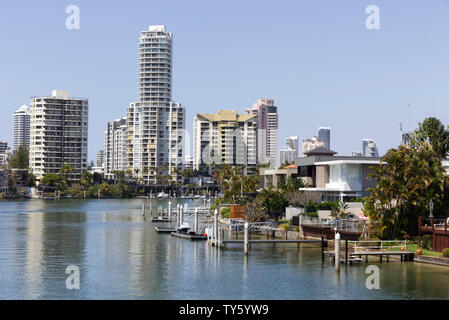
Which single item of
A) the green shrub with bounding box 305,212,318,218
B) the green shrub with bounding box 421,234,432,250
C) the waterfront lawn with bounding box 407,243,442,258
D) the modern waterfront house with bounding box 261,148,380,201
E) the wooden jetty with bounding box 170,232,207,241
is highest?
the modern waterfront house with bounding box 261,148,380,201

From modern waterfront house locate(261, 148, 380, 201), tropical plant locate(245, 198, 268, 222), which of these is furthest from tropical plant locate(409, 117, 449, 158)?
tropical plant locate(245, 198, 268, 222)

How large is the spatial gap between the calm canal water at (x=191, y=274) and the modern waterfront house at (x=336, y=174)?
18562 millimetres

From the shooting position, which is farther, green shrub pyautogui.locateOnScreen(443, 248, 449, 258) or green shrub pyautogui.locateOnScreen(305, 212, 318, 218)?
green shrub pyautogui.locateOnScreen(305, 212, 318, 218)

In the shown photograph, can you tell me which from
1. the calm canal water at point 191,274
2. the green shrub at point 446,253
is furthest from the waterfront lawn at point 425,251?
the calm canal water at point 191,274

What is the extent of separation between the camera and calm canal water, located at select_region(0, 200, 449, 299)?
153 ft

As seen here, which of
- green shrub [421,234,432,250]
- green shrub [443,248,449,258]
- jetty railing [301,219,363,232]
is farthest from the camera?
jetty railing [301,219,363,232]

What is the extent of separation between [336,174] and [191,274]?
139 feet

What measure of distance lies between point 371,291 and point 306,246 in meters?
27.7

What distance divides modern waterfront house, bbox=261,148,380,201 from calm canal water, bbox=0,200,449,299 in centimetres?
1856

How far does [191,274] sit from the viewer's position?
54938 millimetres

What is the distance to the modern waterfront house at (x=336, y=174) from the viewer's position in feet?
291

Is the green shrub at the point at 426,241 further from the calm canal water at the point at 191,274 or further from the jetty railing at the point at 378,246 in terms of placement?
the calm canal water at the point at 191,274

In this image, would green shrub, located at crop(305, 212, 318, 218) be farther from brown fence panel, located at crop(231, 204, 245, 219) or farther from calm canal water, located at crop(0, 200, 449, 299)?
brown fence panel, located at crop(231, 204, 245, 219)

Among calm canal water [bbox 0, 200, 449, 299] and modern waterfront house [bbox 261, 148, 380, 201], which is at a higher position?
modern waterfront house [bbox 261, 148, 380, 201]
